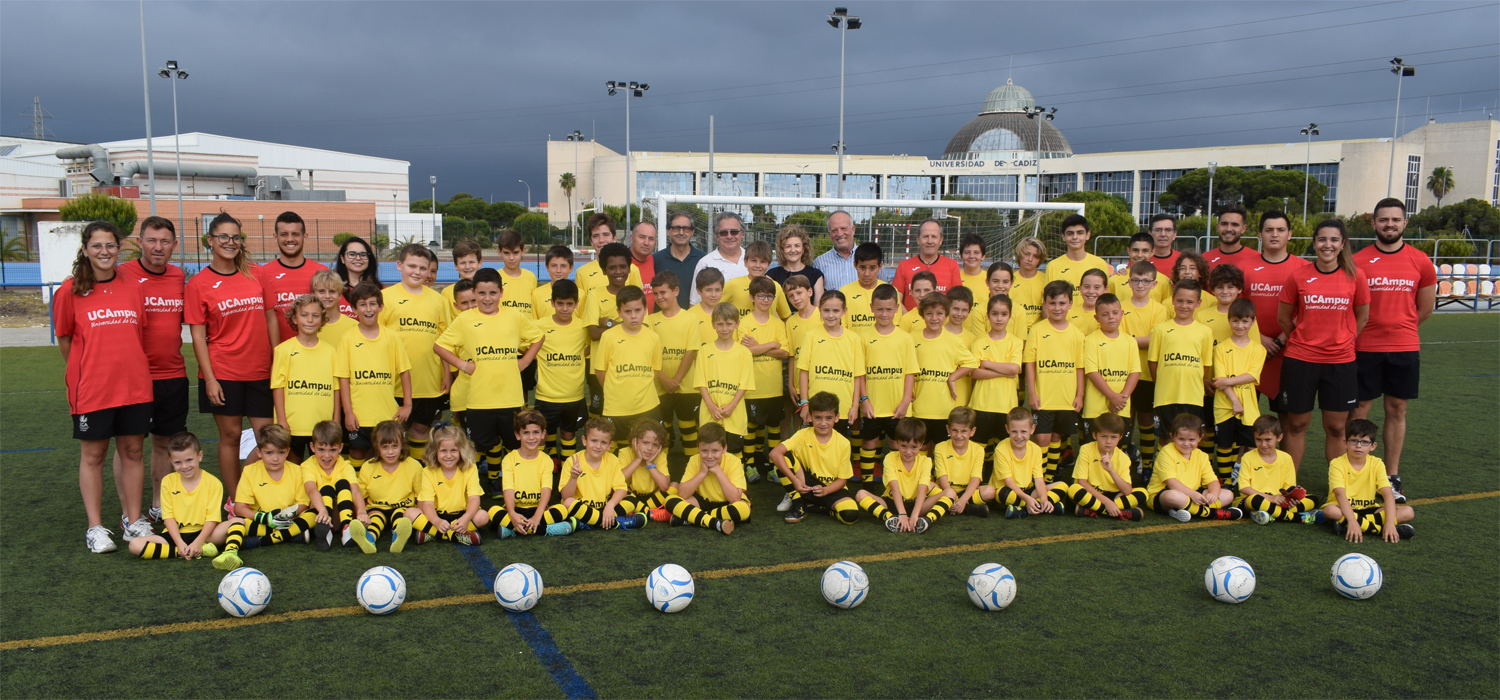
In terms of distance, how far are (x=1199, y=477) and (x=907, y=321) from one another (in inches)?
80.0

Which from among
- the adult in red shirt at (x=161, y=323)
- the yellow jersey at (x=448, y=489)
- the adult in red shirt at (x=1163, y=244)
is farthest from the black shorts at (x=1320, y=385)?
the adult in red shirt at (x=161, y=323)

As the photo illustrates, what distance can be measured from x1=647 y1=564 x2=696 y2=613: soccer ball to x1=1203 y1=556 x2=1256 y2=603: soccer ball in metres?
2.36

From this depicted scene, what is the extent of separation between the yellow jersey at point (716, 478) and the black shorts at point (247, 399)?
245cm

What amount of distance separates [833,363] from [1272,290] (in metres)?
3.04

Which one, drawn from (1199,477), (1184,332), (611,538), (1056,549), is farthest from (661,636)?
(1184,332)

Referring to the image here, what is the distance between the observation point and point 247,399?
5.02 m

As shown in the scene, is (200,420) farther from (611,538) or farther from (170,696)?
(170,696)

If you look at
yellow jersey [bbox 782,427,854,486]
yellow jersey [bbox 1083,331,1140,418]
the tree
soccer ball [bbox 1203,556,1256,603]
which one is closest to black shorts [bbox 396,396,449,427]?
yellow jersey [bbox 782,427,854,486]

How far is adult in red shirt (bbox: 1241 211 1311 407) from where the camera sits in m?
5.80

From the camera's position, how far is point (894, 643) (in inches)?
139

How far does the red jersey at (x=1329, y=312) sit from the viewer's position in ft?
17.7

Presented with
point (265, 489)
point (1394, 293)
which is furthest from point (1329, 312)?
point (265, 489)

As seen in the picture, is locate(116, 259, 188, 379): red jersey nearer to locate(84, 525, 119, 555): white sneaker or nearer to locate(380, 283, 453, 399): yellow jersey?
locate(84, 525, 119, 555): white sneaker

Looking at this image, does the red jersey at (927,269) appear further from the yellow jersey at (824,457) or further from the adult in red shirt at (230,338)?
the adult in red shirt at (230,338)
